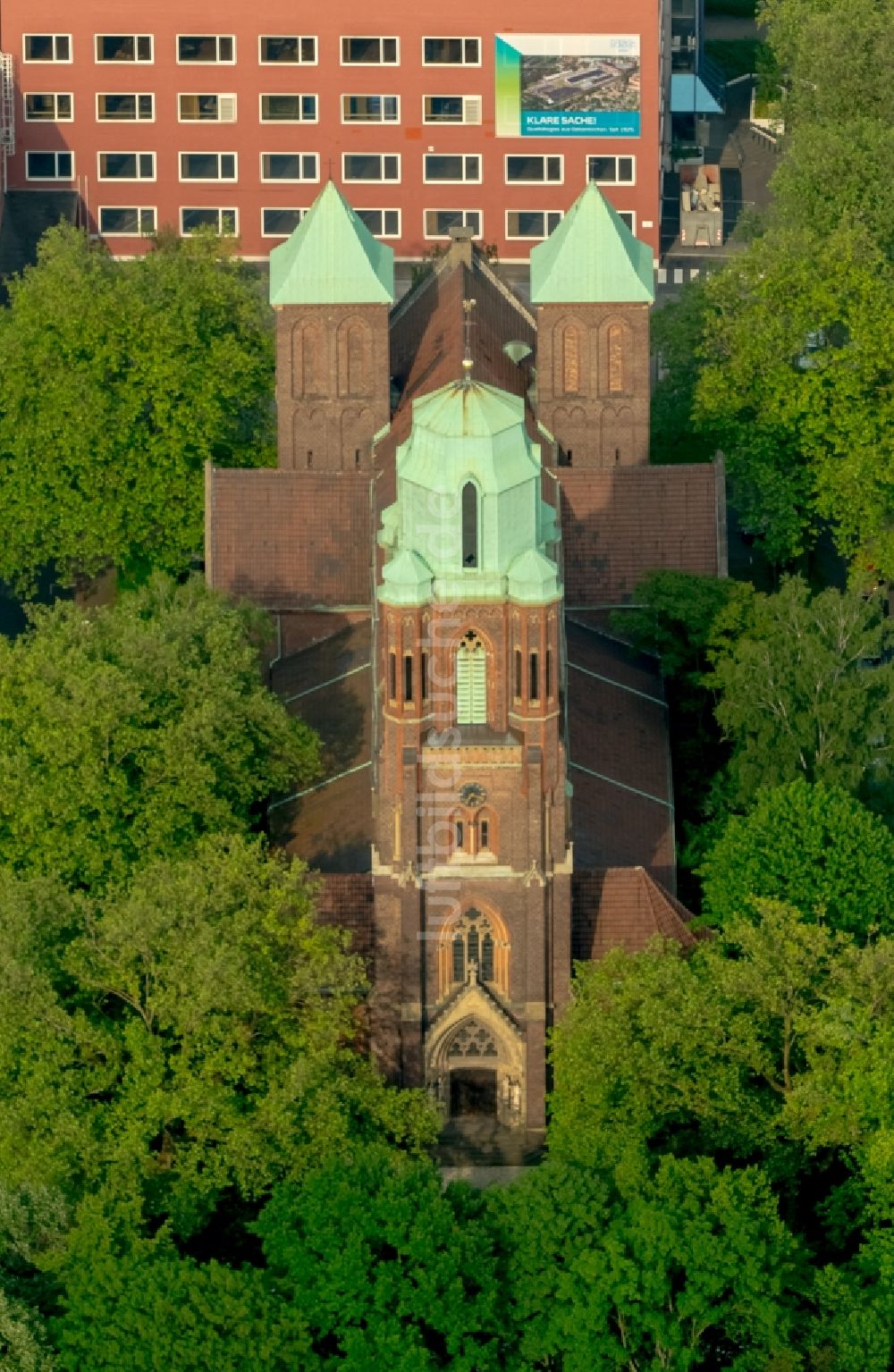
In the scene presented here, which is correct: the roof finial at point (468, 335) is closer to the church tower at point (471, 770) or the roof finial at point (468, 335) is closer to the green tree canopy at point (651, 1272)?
the church tower at point (471, 770)

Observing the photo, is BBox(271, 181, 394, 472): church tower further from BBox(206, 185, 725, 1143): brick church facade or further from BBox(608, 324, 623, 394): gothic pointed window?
BBox(608, 324, 623, 394): gothic pointed window

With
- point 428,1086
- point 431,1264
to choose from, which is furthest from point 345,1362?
point 428,1086

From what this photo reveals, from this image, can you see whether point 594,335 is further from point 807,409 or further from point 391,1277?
point 391,1277

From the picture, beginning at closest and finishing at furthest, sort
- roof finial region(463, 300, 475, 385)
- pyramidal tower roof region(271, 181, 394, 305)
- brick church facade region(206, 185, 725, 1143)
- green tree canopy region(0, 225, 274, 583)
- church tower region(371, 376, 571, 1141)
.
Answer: church tower region(371, 376, 571, 1141) < brick church facade region(206, 185, 725, 1143) < roof finial region(463, 300, 475, 385) < pyramidal tower roof region(271, 181, 394, 305) < green tree canopy region(0, 225, 274, 583)

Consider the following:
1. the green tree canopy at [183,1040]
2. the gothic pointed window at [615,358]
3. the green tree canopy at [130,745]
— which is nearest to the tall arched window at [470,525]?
the green tree canopy at [183,1040]

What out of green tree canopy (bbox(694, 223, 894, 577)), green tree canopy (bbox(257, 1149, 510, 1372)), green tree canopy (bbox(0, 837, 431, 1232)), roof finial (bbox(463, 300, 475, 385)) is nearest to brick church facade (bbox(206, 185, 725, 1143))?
roof finial (bbox(463, 300, 475, 385))

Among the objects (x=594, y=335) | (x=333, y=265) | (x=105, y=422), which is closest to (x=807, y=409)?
(x=594, y=335)
